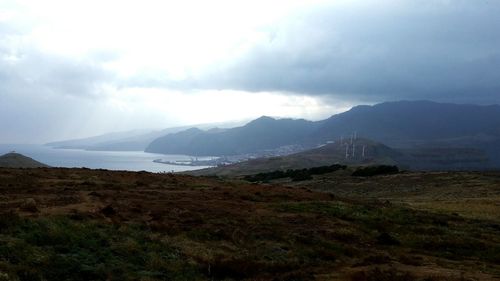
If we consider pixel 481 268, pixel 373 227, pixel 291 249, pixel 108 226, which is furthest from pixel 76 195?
pixel 481 268

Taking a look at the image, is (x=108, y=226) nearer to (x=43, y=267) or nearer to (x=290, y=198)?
(x=43, y=267)

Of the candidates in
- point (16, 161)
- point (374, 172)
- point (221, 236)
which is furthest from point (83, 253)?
point (16, 161)

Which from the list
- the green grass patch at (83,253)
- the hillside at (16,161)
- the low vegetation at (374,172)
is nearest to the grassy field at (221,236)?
the green grass patch at (83,253)

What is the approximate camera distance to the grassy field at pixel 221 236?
55.2 feet

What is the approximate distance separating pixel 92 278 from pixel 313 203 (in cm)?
2299

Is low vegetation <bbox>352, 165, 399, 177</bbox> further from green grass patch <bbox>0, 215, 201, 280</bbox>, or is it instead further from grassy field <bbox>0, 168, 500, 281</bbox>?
green grass patch <bbox>0, 215, 201, 280</bbox>

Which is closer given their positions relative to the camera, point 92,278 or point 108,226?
point 92,278

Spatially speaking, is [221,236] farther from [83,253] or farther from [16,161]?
[16,161]

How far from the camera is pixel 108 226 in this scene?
70.1 feet

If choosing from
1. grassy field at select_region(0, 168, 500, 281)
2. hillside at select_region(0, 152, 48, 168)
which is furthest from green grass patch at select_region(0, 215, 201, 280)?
hillside at select_region(0, 152, 48, 168)

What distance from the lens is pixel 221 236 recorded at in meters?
23.0

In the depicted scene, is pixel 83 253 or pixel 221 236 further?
pixel 221 236

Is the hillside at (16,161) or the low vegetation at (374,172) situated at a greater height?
the hillside at (16,161)

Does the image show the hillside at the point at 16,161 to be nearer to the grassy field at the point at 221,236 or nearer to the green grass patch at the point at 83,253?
the grassy field at the point at 221,236
